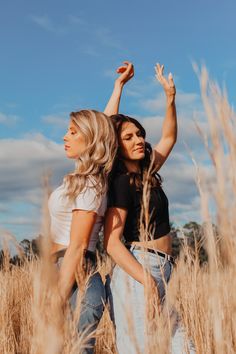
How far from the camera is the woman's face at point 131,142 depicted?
2.36 m

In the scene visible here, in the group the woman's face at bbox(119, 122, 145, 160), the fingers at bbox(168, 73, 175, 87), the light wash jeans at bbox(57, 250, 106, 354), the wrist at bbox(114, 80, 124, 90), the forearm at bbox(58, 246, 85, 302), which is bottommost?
the light wash jeans at bbox(57, 250, 106, 354)

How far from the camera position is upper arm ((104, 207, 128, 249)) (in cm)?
214

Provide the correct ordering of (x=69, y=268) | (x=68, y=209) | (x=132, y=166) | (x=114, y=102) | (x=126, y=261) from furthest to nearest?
1. (x=114, y=102)
2. (x=132, y=166)
3. (x=68, y=209)
4. (x=126, y=261)
5. (x=69, y=268)

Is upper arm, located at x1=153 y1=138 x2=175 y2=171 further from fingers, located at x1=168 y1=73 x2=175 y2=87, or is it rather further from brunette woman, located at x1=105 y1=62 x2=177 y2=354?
fingers, located at x1=168 y1=73 x2=175 y2=87

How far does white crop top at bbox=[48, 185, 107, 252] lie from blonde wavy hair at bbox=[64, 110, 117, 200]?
0.10ft

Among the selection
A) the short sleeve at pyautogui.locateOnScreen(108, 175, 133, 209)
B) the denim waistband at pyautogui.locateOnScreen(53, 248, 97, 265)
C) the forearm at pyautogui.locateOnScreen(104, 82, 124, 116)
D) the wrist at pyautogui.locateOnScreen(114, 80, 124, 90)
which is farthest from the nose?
the wrist at pyautogui.locateOnScreen(114, 80, 124, 90)

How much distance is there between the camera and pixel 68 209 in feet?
7.09

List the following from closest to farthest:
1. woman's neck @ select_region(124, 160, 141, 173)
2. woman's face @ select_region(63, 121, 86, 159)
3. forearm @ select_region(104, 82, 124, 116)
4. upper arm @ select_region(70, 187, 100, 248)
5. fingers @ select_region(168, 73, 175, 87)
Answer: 1. upper arm @ select_region(70, 187, 100, 248)
2. woman's face @ select_region(63, 121, 86, 159)
3. woman's neck @ select_region(124, 160, 141, 173)
4. fingers @ select_region(168, 73, 175, 87)
5. forearm @ select_region(104, 82, 124, 116)


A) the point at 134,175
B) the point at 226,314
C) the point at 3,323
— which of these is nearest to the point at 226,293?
the point at 226,314

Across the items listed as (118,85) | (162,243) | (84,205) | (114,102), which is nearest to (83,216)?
(84,205)

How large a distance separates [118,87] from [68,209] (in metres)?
1.32

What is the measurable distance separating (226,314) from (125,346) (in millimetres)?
569

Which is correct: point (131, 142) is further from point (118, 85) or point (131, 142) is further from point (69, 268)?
point (118, 85)

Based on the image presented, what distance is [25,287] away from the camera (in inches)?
175
